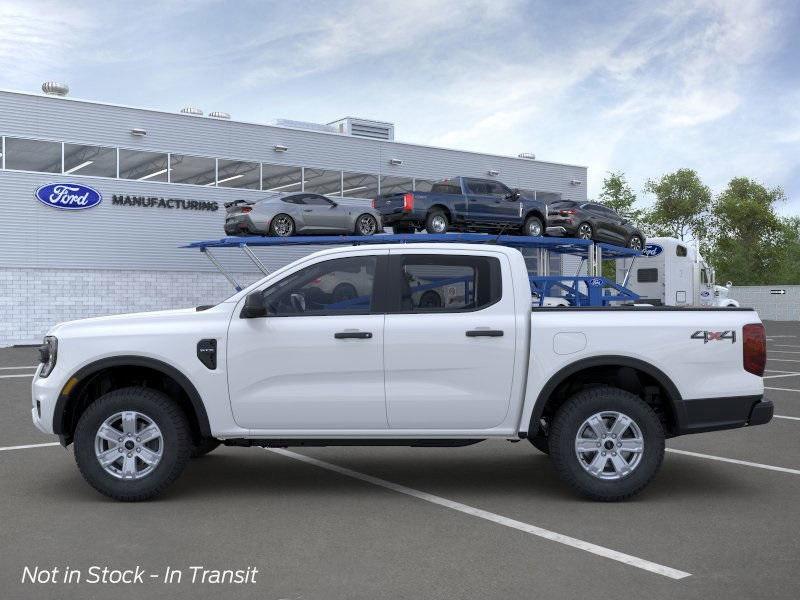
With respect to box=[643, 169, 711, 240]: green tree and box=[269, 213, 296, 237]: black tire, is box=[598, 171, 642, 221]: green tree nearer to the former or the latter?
box=[643, 169, 711, 240]: green tree

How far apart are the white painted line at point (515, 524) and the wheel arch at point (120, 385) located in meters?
1.40

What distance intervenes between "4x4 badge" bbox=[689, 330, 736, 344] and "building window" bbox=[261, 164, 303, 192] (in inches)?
1095

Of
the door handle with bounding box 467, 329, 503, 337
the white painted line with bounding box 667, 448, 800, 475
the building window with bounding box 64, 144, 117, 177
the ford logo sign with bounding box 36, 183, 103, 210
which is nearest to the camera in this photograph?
the door handle with bounding box 467, 329, 503, 337

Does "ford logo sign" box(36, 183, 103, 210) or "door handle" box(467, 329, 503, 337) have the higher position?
"ford logo sign" box(36, 183, 103, 210)

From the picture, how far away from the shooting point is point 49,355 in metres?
6.78

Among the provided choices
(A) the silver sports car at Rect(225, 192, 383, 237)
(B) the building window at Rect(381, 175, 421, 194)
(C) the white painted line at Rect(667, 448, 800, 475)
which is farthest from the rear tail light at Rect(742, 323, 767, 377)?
(B) the building window at Rect(381, 175, 421, 194)

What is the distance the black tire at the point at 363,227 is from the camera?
2370 cm

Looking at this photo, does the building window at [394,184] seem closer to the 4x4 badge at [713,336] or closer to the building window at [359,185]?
the building window at [359,185]

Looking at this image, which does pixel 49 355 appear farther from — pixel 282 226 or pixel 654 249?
pixel 654 249

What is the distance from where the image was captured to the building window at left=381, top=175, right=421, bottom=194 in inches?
1425

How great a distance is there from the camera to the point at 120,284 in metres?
30.5

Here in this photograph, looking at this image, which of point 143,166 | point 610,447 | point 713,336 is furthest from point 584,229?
point 610,447

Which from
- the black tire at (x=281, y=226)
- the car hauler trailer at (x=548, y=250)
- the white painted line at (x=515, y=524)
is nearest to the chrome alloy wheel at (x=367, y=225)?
the car hauler trailer at (x=548, y=250)

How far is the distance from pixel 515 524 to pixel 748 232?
2983 inches
